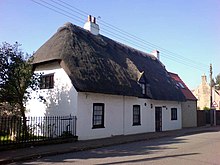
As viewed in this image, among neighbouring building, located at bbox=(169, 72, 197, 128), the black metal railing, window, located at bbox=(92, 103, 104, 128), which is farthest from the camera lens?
neighbouring building, located at bbox=(169, 72, 197, 128)

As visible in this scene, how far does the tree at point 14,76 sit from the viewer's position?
44.1 ft

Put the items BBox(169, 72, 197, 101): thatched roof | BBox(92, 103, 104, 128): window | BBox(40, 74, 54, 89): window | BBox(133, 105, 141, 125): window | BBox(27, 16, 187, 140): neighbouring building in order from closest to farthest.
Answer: BBox(27, 16, 187, 140): neighbouring building, BBox(92, 103, 104, 128): window, BBox(40, 74, 54, 89): window, BBox(133, 105, 141, 125): window, BBox(169, 72, 197, 101): thatched roof

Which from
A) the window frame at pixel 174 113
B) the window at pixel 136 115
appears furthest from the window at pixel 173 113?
the window at pixel 136 115

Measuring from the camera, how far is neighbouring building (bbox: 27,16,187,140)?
1633 centimetres

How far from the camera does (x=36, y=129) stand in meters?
16.0

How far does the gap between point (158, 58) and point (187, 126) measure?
9210 millimetres

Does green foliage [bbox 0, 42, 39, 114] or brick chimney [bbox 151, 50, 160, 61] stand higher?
brick chimney [bbox 151, 50, 160, 61]

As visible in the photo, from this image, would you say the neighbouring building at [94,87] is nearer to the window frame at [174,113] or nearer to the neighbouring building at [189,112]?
the window frame at [174,113]

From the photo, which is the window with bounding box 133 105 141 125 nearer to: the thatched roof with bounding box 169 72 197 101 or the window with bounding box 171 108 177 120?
the window with bounding box 171 108 177 120

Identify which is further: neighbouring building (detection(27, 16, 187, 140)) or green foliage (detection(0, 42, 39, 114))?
neighbouring building (detection(27, 16, 187, 140))

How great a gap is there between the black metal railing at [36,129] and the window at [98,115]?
197 cm

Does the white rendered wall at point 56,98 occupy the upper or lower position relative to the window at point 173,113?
upper

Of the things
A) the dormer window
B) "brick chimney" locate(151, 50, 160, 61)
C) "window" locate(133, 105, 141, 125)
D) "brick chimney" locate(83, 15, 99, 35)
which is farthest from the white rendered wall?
"brick chimney" locate(151, 50, 160, 61)

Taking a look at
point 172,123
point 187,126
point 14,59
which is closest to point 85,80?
point 14,59
